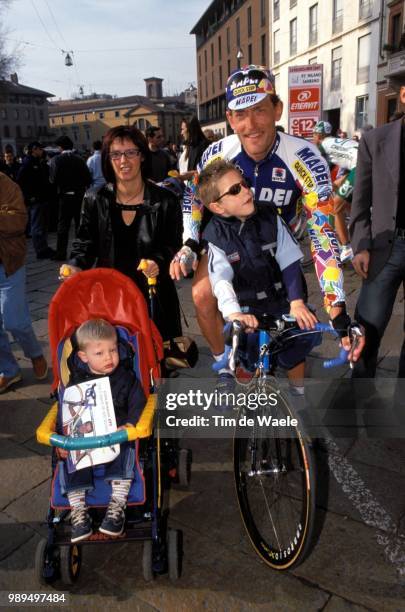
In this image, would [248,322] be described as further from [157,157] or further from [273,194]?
[157,157]

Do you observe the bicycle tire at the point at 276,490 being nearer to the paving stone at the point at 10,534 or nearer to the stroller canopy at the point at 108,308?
the stroller canopy at the point at 108,308

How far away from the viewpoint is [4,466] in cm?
332

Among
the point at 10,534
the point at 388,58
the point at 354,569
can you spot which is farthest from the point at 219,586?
the point at 388,58

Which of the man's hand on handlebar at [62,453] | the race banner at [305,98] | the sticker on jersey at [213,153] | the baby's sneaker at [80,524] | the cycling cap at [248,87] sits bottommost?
Answer: the baby's sneaker at [80,524]

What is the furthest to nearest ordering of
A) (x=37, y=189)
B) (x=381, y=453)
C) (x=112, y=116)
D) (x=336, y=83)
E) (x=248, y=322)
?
(x=112, y=116)
(x=336, y=83)
(x=37, y=189)
(x=381, y=453)
(x=248, y=322)

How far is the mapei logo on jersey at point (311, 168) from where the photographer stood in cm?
284

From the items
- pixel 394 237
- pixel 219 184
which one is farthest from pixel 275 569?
pixel 394 237

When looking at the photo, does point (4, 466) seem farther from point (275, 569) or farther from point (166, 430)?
point (275, 569)

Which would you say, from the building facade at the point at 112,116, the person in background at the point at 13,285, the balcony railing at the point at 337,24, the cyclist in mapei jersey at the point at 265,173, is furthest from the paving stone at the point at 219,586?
the building facade at the point at 112,116

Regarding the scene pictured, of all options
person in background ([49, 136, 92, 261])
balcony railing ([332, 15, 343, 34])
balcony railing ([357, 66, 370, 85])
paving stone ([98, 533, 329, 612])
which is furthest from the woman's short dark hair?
balcony railing ([332, 15, 343, 34])

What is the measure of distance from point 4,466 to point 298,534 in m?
2.24

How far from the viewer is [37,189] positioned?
9867 millimetres

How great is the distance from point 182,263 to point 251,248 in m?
0.42

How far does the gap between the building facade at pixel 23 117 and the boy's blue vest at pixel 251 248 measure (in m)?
96.0
